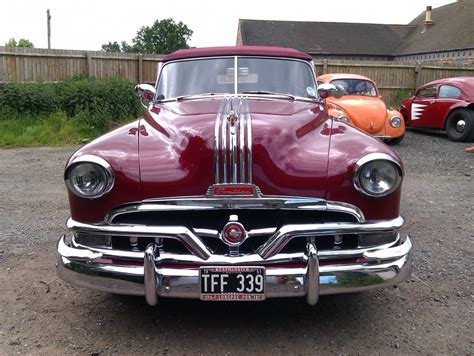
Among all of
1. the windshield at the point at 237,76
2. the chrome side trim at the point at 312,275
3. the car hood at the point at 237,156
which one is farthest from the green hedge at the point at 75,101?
the chrome side trim at the point at 312,275

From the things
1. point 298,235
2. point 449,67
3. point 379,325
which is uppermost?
point 449,67

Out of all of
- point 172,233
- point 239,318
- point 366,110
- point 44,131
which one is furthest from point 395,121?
point 172,233

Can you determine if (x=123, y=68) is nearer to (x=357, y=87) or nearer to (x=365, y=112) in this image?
(x=357, y=87)

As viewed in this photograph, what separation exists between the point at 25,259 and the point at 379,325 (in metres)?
2.89

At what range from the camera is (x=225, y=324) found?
117 inches

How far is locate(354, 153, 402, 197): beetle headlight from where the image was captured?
264 centimetres

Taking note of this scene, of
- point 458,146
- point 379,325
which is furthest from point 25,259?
point 458,146

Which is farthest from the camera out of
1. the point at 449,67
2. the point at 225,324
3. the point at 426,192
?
the point at 449,67

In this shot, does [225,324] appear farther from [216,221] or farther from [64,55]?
[64,55]

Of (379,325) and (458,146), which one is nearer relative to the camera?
(379,325)

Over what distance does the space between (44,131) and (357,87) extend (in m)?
7.39

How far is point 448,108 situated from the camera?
38.2 ft

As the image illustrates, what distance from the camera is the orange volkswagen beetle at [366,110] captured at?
9.90 metres

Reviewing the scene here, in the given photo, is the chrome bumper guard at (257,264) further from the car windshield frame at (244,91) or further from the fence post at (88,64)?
the fence post at (88,64)
